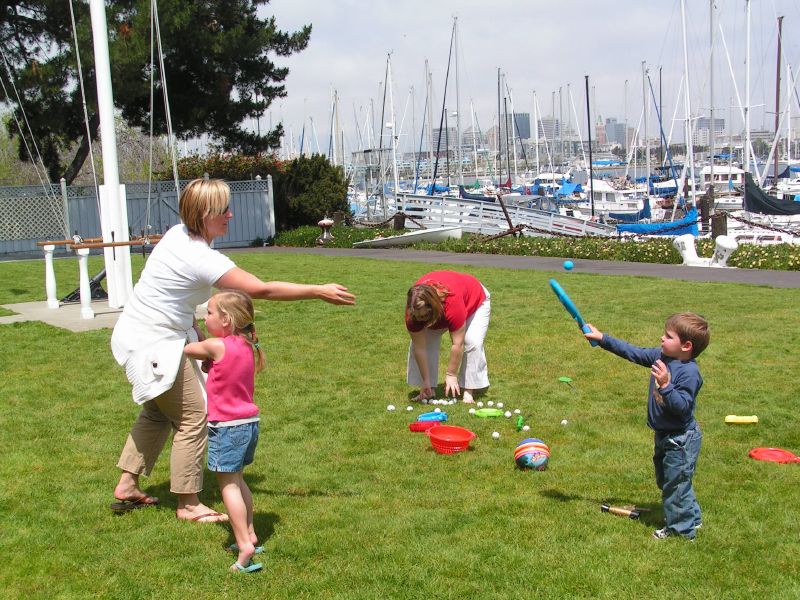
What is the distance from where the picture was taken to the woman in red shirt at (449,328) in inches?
277

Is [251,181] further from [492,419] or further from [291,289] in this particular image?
[291,289]

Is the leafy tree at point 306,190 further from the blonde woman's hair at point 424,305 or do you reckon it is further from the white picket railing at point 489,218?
the blonde woman's hair at point 424,305

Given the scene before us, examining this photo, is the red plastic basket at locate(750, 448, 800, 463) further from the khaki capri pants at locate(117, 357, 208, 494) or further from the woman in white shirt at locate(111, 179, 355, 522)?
the khaki capri pants at locate(117, 357, 208, 494)

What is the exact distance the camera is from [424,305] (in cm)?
695

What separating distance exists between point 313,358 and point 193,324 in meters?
4.92

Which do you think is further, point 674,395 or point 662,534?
point 662,534

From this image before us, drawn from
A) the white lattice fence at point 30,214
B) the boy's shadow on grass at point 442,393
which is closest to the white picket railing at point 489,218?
the white lattice fence at point 30,214

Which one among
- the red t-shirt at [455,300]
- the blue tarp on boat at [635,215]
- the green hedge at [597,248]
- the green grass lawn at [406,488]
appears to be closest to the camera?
the green grass lawn at [406,488]

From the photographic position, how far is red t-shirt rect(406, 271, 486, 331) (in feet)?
23.8

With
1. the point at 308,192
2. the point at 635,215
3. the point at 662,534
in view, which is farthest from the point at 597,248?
the point at 635,215

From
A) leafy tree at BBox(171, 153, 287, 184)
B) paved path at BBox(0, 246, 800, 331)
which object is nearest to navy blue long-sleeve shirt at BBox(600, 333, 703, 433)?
paved path at BBox(0, 246, 800, 331)

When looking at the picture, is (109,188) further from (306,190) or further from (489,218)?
(489,218)

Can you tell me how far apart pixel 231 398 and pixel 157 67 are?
24229 mm

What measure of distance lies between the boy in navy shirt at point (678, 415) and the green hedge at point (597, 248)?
14.5 metres
